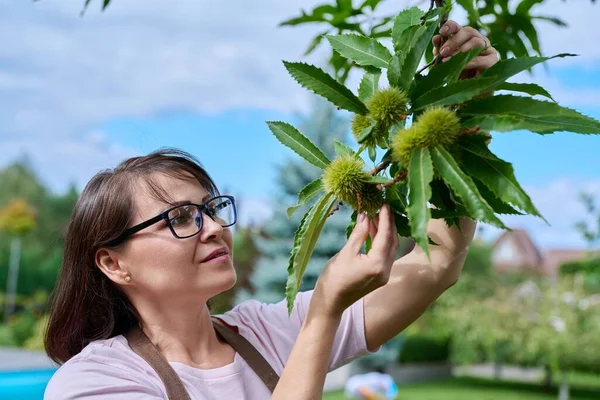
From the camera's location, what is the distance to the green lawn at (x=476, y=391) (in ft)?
38.0

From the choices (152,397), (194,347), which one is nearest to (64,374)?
(152,397)

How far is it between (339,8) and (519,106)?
0.91 m

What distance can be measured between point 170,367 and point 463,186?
2.38 ft

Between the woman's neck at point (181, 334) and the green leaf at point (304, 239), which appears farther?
the woman's neck at point (181, 334)

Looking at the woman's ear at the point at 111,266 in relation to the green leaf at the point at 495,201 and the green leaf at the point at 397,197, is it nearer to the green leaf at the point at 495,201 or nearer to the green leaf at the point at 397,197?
the green leaf at the point at 397,197

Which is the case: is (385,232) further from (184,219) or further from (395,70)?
(184,219)

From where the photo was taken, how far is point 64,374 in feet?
4.05

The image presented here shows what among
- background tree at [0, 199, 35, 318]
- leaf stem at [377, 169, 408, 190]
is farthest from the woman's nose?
background tree at [0, 199, 35, 318]

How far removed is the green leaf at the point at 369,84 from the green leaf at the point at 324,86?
0.10 feet

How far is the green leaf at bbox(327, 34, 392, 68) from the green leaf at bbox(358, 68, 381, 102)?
0.5 inches

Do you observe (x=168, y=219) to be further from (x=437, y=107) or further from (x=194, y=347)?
(x=437, y=107)

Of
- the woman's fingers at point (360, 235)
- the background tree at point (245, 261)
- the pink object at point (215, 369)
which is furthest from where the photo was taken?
the background tree at point (245, 261)

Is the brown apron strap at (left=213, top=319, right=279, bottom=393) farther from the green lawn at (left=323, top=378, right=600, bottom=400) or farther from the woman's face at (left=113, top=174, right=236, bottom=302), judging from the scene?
the green lawn at (left=323, top=378, right=600, bottom=400)

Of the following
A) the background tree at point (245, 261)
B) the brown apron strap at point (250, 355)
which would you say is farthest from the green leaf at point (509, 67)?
the background tree at point (245, 261)
